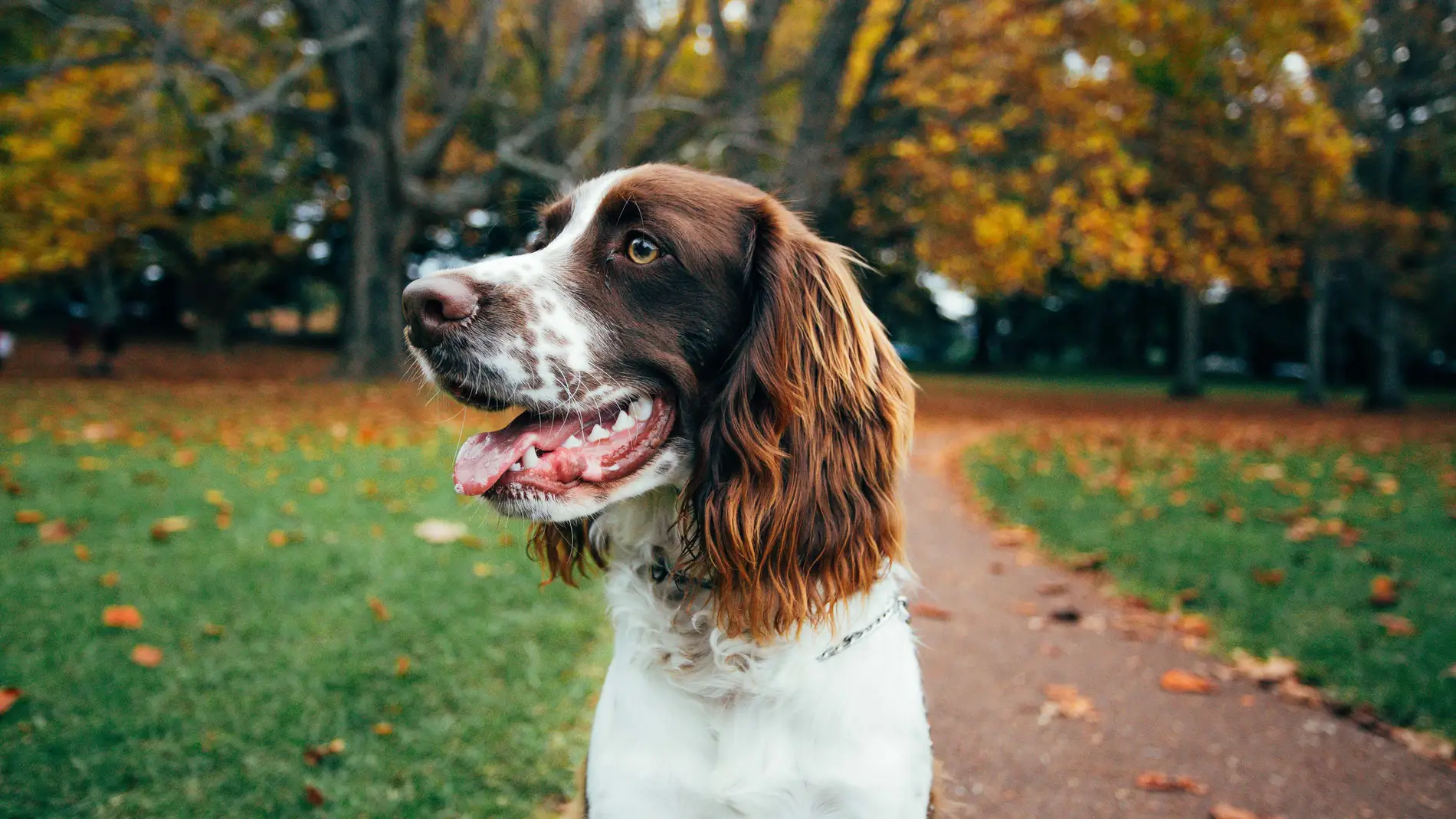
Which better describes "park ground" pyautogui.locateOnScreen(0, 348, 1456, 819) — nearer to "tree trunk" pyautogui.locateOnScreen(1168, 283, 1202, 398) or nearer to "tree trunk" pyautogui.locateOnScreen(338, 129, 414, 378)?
"tree trunk" pyautogui.locateOnScreen(338, 129, 414, 378)

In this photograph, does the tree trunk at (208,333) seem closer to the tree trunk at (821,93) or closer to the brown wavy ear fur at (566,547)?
the tree trunk at (821,93)

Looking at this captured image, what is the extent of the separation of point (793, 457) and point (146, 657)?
9.42 feet

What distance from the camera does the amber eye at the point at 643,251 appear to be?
2.09 meters

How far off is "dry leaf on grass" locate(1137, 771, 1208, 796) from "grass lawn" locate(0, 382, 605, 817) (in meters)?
2.00

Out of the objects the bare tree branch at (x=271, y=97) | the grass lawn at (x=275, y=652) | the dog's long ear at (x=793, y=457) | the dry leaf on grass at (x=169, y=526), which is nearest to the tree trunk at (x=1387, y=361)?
the grass lawn at (x=275, y=652)

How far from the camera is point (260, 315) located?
49469mm

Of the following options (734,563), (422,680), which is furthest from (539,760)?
(734,563)

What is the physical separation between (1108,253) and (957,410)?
586 centimetres

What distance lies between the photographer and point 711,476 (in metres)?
1.97

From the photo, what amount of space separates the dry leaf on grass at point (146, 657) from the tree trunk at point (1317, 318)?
61.8 feet

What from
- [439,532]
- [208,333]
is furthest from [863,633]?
[208,333]

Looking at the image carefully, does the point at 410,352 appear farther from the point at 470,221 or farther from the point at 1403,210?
the point at 470,221

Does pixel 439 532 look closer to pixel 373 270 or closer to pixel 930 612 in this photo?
pixel 930 612

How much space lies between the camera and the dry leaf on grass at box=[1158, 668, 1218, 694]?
376cm
